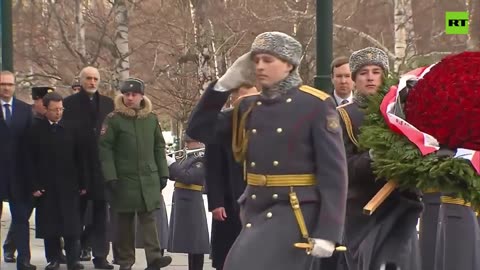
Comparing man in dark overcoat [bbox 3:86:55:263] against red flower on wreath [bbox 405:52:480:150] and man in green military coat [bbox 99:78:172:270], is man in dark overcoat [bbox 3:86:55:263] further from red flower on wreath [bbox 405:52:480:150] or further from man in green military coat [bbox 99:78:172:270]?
red flower on wreath [bbox 405:52:480:150]

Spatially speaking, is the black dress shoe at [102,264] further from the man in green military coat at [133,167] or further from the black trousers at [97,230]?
the man in green military coat at [133,167]

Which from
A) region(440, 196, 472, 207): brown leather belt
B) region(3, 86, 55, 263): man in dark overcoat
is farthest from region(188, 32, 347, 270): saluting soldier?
region(3, 86, 55, 263): man in dark overcoat

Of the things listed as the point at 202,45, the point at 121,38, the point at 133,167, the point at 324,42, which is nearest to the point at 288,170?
the point at 324,42

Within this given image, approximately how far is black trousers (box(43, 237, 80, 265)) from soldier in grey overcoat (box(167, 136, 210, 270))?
3.49ft

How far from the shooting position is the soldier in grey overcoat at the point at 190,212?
1045cm

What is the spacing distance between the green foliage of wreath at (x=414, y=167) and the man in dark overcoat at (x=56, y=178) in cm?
463

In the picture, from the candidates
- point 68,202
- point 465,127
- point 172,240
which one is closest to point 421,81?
point 465,127

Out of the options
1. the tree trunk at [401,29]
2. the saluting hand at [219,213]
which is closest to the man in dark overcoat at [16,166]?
the saluting hand at [219,213]

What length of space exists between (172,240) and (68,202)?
3.85ft

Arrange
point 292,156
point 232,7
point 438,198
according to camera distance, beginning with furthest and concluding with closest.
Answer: point 232,7, point 438,198, point 292,156

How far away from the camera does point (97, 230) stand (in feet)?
37.9

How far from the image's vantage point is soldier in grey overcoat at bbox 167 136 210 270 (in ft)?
34.3

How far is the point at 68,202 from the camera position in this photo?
11.0 metres

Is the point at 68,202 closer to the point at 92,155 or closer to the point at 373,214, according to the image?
the point at 92,155
